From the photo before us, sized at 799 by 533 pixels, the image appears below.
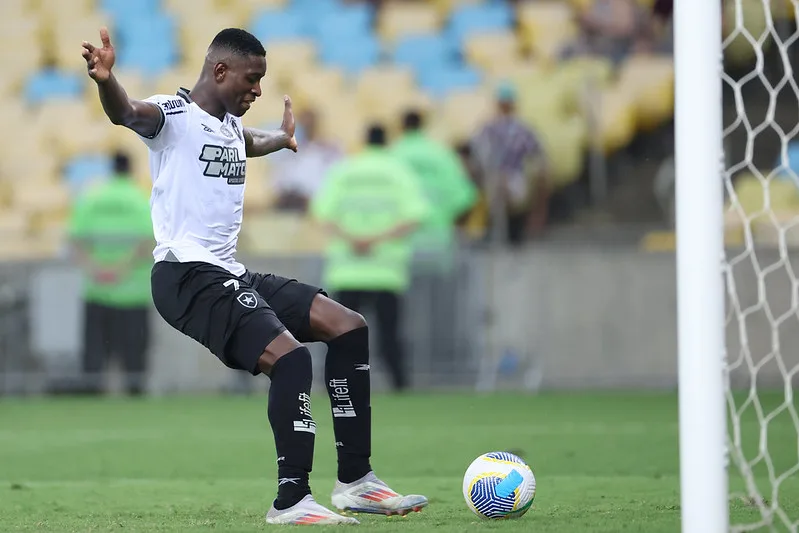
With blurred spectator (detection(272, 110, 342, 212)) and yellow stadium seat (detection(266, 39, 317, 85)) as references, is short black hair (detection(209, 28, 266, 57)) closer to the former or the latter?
blurred spectator (detection(272, 110, 342, 212))

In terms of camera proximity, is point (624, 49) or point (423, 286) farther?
point (624, 49)

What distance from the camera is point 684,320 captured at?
3793 mm

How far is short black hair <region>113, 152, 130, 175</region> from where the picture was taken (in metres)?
12.7

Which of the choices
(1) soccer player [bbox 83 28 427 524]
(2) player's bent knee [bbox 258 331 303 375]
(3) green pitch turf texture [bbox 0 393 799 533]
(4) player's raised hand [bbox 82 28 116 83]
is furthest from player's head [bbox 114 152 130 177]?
(4) player's raised hand [bbox 82 28 116 83]

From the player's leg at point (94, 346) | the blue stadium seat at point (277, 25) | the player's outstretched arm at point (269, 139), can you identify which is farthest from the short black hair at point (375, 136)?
the player's outstretched arm at point (269, 139)

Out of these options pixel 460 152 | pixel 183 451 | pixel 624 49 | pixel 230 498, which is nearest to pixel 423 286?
pixel 460 152

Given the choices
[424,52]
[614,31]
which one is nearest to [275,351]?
[614,31]

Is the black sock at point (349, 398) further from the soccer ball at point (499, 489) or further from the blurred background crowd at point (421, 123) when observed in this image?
the blurred background crowd at point (421, 123)

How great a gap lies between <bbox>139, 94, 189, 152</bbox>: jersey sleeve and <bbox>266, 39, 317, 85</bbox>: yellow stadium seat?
1110cm

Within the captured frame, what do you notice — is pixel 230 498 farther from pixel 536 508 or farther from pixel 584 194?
pixel 584 194

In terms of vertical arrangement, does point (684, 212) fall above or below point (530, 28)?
below

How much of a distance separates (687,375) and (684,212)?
0.47 metres

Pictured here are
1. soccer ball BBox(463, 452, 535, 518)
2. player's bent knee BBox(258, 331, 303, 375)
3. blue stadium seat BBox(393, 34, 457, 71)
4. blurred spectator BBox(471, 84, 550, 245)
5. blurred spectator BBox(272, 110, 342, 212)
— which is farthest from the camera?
blue stadium seat BBox(393, 34, 457, 71)

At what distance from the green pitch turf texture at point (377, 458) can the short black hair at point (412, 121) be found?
2.58m
